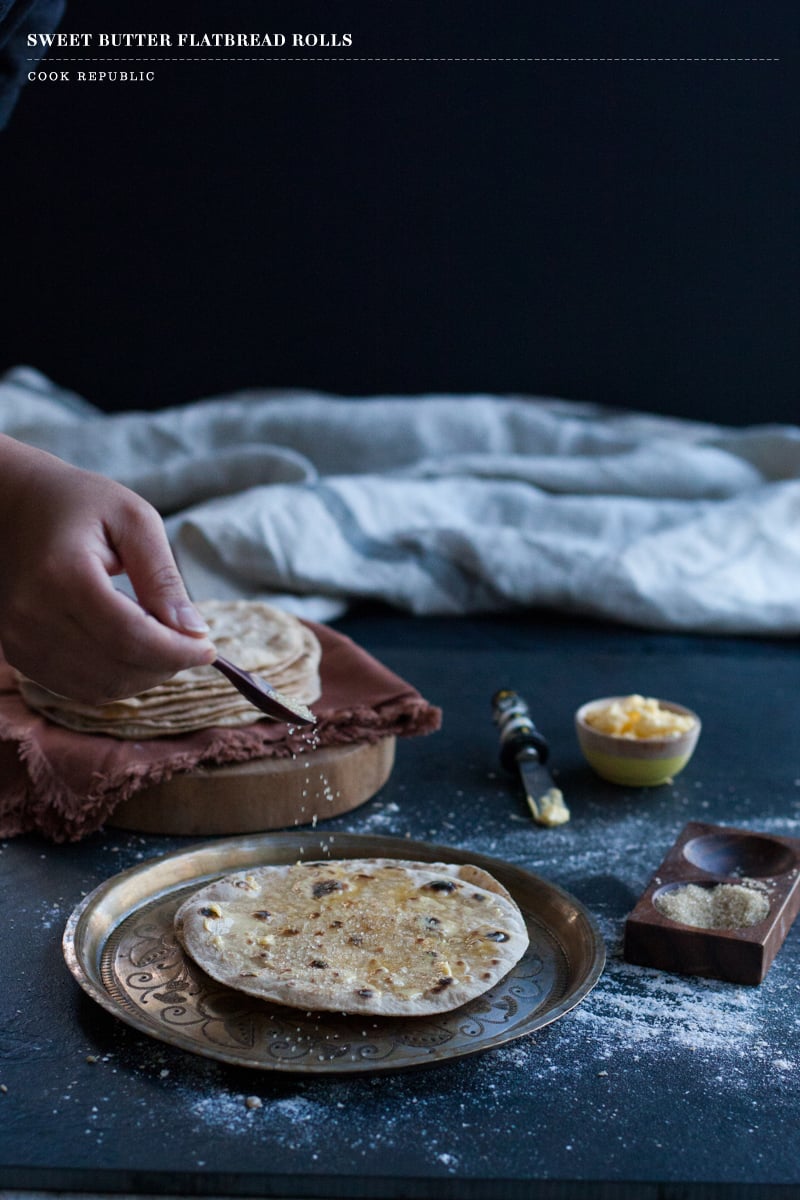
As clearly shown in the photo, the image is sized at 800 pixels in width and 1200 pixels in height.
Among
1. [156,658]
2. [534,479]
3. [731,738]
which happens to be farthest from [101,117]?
[156,658]

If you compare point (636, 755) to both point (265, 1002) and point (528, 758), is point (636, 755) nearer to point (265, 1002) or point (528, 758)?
point (528, 758)

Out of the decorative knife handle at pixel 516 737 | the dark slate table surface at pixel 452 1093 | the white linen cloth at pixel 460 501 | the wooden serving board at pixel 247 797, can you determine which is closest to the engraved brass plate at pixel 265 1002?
the dark slate table surface at pixel 452 1093

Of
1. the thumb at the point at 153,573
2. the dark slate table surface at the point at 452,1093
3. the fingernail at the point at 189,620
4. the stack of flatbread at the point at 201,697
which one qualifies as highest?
the thumb at the point at 153,573

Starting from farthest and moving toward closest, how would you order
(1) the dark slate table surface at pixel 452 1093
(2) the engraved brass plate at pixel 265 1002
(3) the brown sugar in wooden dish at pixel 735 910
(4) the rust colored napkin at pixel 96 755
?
(4) the rust colored napkin at pixel 96 755, (3) the brown sugar in wooden dish at pixel 735 910, (2) the engraved brass plate at pixel 265 1002, (1) the dark slate table surface at pixel 452 1093

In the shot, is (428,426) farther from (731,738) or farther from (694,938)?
(694,938)

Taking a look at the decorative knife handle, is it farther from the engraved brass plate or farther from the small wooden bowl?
the engraved brass plate

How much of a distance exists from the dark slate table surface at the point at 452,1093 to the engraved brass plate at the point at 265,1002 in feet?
0.09

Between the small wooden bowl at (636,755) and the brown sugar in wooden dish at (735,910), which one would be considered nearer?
the brown sugar in wooden dish at (735,910)

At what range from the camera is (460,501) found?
294 cm

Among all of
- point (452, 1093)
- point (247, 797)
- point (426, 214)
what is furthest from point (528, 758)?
point (426, 214)

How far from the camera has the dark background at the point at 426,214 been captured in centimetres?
362

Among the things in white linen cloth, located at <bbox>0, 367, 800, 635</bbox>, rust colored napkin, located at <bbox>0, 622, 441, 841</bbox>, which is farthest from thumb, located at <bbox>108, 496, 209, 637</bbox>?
white linen cloth, located at <bbox>0, 367, 800, 635</bbox>

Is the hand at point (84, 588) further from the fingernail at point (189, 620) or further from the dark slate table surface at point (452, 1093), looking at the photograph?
the dark slate table surface at point (452, 1093)

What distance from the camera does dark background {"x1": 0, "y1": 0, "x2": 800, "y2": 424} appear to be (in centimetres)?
362
